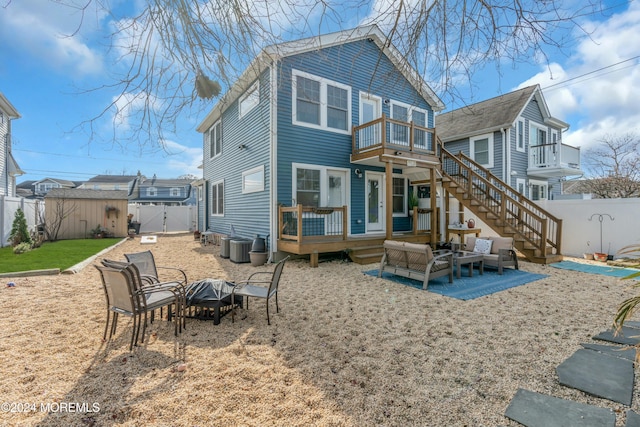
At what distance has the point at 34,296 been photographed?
16.9 ft

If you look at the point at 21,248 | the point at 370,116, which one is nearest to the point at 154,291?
the point at 370,116

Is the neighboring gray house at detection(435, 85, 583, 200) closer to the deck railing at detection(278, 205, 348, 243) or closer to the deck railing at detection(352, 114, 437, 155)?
the deck railing at detection(352, 114, 437, 155)

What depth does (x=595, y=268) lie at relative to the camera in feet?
26.3

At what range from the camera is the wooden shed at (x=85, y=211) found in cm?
1435

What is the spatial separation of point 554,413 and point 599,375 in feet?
3.19

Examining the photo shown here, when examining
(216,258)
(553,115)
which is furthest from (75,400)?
(553,115)

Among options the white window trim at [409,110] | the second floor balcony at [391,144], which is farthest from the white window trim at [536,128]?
the second floor balcony at [391,144]

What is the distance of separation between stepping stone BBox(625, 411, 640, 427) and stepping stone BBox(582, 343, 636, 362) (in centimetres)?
117

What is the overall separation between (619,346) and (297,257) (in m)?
7.11

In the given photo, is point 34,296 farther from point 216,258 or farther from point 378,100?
point 378,100

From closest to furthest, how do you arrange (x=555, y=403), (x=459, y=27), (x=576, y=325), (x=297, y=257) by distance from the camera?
(x=555, y=403), (x=459, y=27), (x=576, y=325), (x=297, y=257)

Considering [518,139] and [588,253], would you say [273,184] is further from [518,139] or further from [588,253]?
[518,139]

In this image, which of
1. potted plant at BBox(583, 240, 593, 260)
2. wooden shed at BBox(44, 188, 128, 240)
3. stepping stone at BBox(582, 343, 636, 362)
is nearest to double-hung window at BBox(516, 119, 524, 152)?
potted plant at BBox(583, 240, 593, 260)

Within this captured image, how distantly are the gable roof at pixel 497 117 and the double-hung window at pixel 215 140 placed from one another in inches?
421
